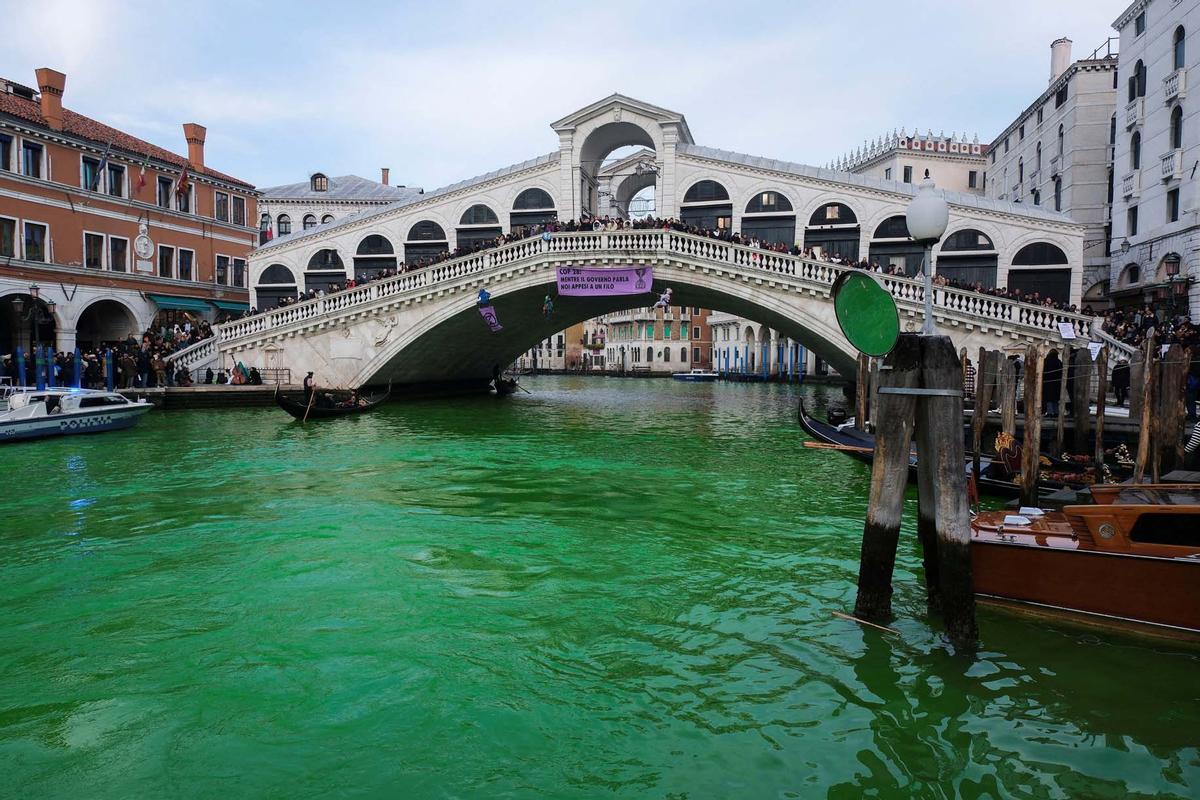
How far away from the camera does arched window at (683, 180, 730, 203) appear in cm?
2270

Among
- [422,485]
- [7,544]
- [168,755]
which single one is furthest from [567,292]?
[168,755]

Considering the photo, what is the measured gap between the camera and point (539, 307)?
2236 centimetres

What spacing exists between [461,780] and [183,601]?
2.94 metres

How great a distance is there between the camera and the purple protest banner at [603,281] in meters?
18.6

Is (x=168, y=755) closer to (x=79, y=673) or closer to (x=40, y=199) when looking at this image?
(x=79, y=673)

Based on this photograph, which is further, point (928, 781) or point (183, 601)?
point (183, 601)

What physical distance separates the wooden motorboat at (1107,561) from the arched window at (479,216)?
21.3 meters

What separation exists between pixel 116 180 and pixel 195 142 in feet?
13.1

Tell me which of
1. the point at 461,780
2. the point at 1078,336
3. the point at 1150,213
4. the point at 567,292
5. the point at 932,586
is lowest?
the point at 461,780

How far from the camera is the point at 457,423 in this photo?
17.2 meters

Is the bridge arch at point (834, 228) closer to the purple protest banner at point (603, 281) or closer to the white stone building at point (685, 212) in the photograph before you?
the white stone building at point (685, 212)

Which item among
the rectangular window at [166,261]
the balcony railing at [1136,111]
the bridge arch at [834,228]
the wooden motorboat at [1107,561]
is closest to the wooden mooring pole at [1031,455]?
the wooden motorboat at [1107,561]

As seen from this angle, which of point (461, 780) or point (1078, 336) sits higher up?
point (1078, 336)

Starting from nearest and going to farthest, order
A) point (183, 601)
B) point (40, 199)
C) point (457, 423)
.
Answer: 1. point (183, 601)
2. point (457, 423)
3. point (40, 199)
